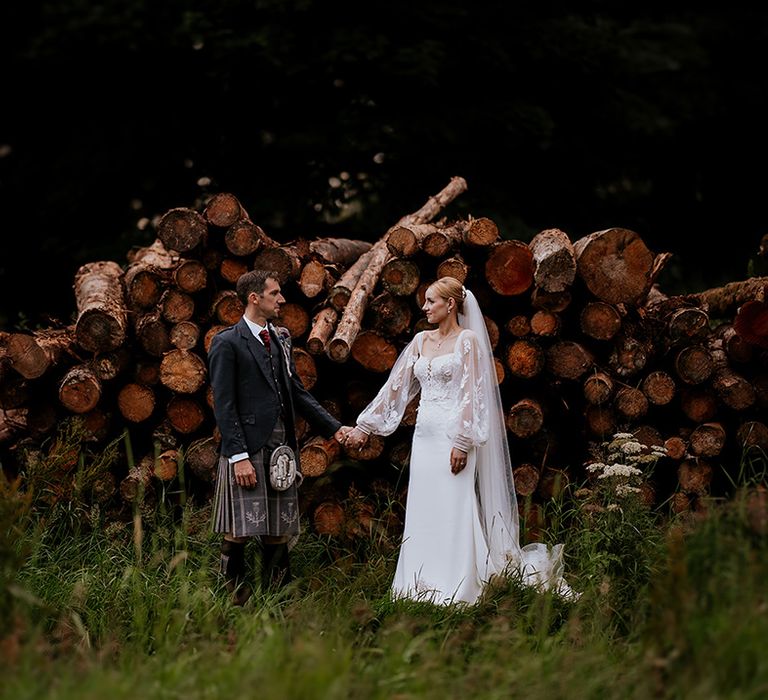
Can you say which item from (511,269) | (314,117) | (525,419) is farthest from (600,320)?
(314,117)

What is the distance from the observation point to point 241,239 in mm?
6551

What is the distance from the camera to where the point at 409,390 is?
20.3ft

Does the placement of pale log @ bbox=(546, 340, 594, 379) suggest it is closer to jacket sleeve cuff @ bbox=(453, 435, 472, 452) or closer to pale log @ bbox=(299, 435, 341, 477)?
jacket sleeve cuff @ bbox=(453, 435, 472, 452)

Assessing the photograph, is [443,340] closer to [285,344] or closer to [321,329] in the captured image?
[321,329]

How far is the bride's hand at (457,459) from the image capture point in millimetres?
5699

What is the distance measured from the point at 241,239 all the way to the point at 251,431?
168 cm

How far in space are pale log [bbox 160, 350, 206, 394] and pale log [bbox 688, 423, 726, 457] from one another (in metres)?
3.55

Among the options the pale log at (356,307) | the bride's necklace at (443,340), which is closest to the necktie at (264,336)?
the pale log at (356,307)

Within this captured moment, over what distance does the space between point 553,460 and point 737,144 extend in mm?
8477

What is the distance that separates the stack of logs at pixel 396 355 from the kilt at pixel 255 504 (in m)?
0.74

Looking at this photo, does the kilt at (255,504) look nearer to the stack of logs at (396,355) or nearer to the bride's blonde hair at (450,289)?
the stack of logs at (396,355)

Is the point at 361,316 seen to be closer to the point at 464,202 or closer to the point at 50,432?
the point at 50,432

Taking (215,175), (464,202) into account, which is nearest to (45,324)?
(215,175)

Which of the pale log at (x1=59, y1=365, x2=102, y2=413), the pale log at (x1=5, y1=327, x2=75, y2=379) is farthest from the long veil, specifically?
the pale log at (x1=5, y1=327, x2=75, y2=379)
